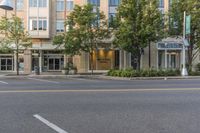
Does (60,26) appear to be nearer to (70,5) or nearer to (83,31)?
(70,5)

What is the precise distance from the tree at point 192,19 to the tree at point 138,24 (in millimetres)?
2704

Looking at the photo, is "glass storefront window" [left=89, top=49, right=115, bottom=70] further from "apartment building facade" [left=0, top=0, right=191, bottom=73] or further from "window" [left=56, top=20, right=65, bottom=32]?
"window" [left=56, top=20, right=65, bottom=32]

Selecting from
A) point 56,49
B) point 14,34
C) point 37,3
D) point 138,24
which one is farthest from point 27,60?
point 138,24

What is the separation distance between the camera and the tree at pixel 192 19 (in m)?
42.7

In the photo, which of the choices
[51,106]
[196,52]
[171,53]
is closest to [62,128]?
[51,106]

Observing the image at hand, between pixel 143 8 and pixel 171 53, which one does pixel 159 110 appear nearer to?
pixel 143 8

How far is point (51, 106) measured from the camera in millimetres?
12562

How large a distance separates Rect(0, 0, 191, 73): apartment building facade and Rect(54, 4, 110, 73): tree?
4.83m

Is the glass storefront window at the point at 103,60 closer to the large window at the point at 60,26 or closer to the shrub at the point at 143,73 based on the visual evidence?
the large window at the point at 60,26

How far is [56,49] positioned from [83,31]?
755 cm

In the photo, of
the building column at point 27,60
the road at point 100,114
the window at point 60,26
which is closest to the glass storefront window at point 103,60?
the window at point 60,26

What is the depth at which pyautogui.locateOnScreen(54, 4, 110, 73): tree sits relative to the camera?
45.7 m

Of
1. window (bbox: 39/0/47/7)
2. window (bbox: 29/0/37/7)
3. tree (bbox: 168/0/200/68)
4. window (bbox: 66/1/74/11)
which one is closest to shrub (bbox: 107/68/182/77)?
tree (bbox: 168/0/200/68)

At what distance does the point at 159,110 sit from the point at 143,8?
3173 centimetres
